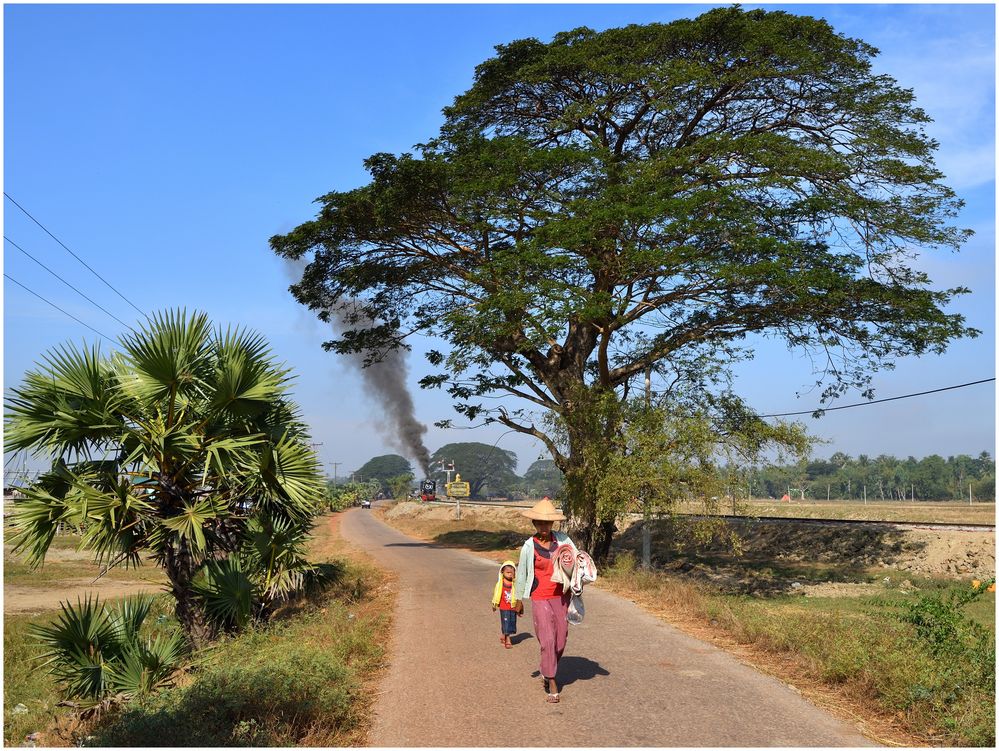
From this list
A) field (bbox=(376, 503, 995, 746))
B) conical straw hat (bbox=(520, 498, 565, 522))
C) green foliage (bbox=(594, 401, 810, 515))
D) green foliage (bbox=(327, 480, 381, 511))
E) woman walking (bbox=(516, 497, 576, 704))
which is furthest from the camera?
green foliage (bbox=(327, 480, 381, 511))

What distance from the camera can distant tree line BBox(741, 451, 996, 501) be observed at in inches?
4503

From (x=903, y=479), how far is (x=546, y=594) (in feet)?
445

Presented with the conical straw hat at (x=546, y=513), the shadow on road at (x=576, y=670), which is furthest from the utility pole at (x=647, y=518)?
the conical straw hat at (x=546, y=513)

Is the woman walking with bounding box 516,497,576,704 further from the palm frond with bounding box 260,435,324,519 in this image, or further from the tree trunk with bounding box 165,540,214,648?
the tree trunk with bounding box 165,540,214,648

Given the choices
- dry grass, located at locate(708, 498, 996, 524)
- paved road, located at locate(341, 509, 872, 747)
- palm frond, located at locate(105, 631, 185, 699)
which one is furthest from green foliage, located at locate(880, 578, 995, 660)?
palm frond, located at locate(105, 631, 185, 699)

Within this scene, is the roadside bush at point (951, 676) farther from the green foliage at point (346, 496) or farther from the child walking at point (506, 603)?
the green foliage at point (346, 496)

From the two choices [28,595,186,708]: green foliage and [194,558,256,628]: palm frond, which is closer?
[28,595,186,708]: green foliage

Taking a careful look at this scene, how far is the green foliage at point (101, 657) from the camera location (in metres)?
8.93

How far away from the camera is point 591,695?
7.49 m

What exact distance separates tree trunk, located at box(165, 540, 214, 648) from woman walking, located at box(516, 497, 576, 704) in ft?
18.5

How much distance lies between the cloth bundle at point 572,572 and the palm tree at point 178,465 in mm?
4909

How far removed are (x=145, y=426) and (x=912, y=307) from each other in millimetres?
17039

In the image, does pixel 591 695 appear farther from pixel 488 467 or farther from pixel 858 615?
pixel 488 467

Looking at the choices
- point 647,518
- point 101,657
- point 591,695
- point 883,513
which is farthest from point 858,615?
point 883,513
